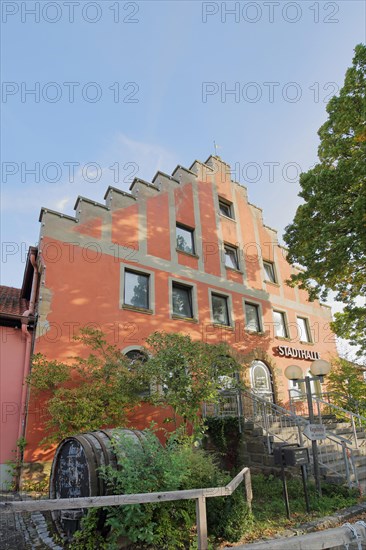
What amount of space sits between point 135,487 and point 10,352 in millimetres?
6864

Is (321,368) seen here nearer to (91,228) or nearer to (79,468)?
(79,468)

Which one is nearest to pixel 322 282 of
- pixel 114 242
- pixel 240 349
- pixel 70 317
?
pixel 240 349

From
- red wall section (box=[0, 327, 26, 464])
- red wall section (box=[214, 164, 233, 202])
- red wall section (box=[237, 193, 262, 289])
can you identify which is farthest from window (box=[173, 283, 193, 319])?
red wall section (box=[214, 164, 233, 202])

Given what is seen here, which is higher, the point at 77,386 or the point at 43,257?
the point at 43,257

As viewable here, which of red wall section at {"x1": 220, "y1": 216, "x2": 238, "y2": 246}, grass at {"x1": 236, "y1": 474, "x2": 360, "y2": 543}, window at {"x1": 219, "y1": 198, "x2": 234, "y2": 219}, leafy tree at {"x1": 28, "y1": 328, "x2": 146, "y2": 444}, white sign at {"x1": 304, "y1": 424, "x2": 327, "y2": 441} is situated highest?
window at {"x1": 219, "y1": 198, "x2": 234, "y2": 219}

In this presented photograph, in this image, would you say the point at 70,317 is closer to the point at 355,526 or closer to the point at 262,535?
the point at 262,535

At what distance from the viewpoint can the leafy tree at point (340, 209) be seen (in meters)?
10.7

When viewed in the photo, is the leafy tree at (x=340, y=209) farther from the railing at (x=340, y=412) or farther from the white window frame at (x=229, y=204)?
the white window frame at (x=229, y=204)

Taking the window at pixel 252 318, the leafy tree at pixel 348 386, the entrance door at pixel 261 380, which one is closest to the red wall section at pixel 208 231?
the window at pixel 252 318

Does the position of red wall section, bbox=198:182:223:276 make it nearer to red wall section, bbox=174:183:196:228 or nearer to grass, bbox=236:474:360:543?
red wall section, bbox=174:183:196:228

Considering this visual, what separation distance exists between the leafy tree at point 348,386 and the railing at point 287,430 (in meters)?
4.02

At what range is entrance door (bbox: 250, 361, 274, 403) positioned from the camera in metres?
14.4

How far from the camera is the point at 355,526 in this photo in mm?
2568

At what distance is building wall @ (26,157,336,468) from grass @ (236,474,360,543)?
4404 mm
